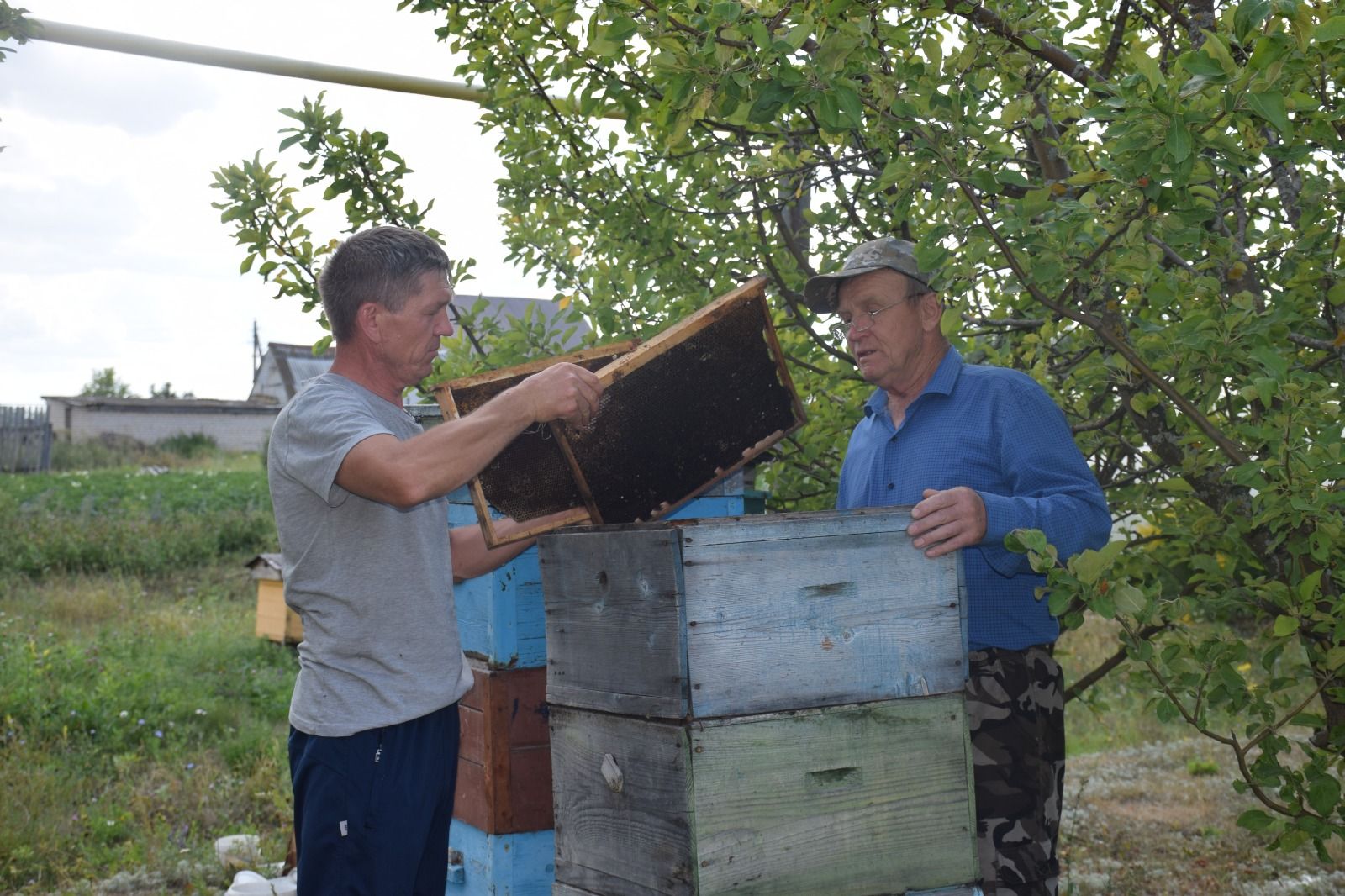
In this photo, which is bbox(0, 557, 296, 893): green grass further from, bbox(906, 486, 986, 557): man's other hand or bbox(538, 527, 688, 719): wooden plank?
bbox(906, 486, 986, 557): man's other hand

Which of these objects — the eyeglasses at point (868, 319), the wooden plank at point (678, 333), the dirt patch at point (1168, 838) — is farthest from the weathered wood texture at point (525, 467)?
the dirt patch at point (1168, 838)

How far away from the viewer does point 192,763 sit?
737 cm


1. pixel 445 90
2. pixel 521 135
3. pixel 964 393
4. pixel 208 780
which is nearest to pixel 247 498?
pixel 208 780

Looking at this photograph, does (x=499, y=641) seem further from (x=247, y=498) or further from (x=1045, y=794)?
(x=247, y=498)

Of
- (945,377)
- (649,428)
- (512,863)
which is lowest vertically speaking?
(512,863)

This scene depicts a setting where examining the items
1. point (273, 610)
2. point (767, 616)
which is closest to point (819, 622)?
point (767, 616)

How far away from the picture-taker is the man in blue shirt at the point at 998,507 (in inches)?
116

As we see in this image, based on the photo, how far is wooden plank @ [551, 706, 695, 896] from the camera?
Answer: 2420 millimetres

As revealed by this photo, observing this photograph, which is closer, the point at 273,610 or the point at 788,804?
the point at 788,804

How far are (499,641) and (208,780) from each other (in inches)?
186

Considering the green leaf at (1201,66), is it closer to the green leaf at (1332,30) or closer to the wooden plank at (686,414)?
the green leaf at (1332,30)

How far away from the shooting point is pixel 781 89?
2662 millimetres

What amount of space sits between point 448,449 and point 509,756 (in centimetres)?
119

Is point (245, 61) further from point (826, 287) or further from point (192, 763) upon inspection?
point (192, 763)
